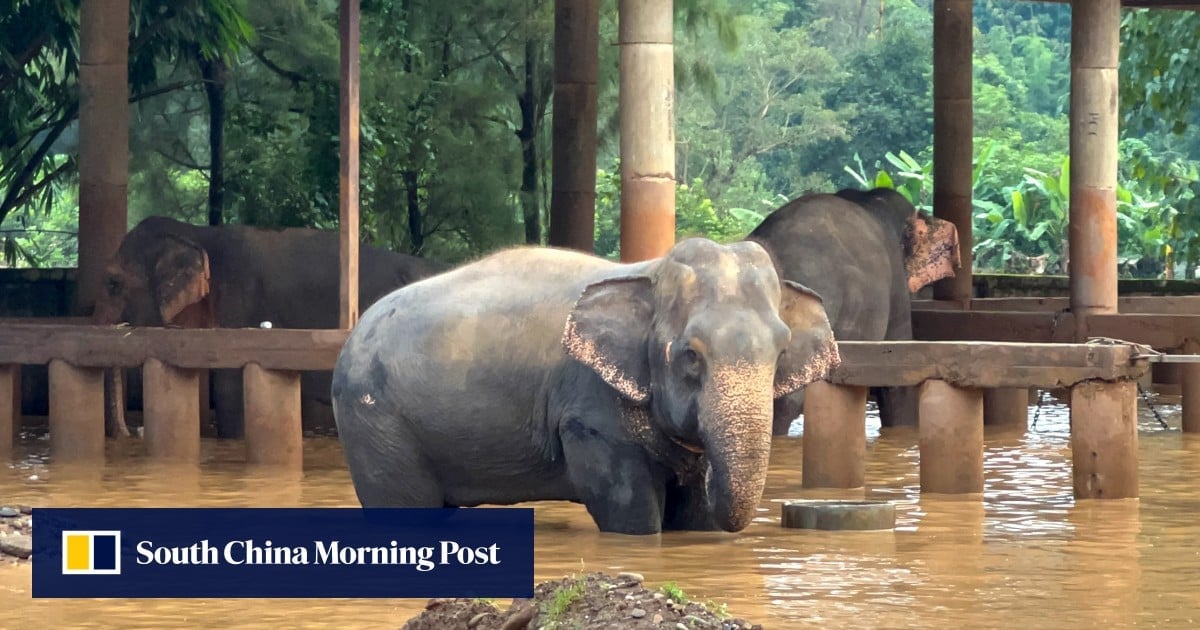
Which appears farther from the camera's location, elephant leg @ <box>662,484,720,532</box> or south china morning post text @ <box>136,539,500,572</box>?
elephant leg @ <box>662,484,720,532</box>

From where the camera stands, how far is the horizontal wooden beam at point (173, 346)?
47.4 ft

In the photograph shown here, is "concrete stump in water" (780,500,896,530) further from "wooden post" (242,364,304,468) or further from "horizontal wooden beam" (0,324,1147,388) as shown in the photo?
"wooden post" (242,364,304,468)

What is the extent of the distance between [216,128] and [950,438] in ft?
42.8

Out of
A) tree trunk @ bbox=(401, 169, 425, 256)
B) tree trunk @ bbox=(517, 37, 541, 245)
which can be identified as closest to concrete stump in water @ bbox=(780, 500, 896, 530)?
tree trunk @ bbox=(401, 169, 425, 256)

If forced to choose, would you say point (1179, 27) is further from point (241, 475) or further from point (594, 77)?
point (241, 475)

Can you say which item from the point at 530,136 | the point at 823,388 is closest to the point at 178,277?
the point at 823,388

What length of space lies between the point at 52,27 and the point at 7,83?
776 millimetres

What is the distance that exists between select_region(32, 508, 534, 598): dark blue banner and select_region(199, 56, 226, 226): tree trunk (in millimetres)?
12834

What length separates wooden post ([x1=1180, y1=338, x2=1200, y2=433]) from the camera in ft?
53.7

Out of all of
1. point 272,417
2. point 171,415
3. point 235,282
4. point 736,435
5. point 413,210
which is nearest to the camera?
point 736,435

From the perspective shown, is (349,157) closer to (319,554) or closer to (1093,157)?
(319,554)

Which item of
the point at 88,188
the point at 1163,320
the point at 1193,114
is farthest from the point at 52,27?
the point at 1193,114

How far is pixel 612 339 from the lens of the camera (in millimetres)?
10000

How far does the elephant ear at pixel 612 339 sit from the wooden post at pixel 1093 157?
22.4 feet
